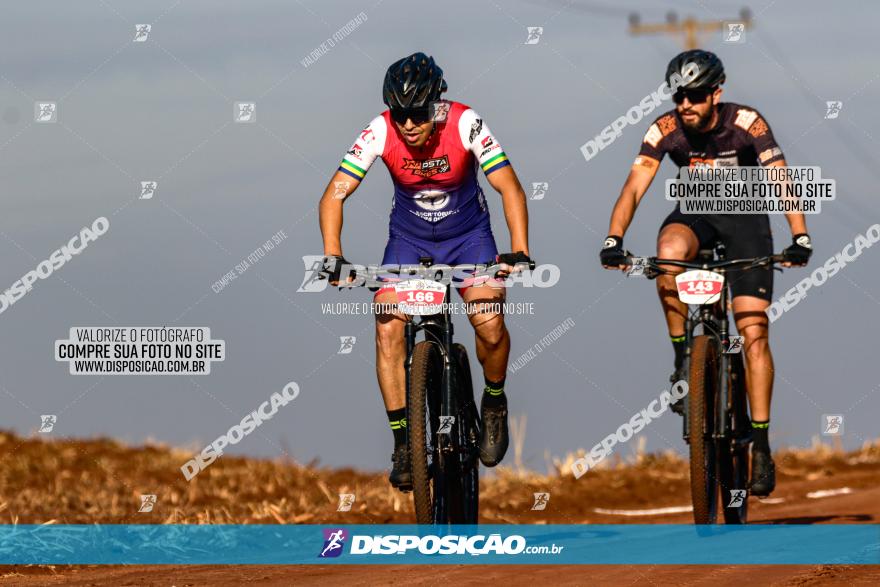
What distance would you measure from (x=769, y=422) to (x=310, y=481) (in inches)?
260

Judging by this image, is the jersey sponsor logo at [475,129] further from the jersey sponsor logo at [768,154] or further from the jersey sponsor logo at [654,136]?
the jersey sponsor logo at [768,154]

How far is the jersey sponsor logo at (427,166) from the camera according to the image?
391 inches

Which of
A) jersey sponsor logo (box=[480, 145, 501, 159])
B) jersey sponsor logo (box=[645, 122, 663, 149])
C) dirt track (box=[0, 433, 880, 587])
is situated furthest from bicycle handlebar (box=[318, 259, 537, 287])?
jersey sponsor logo (box=[645, 122, 663, 149])

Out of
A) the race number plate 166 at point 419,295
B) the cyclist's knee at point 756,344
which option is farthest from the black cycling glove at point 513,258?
the cyclist's knee at point 756,344

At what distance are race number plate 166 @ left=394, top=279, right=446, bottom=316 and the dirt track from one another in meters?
1.67

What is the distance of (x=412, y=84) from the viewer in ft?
31.2

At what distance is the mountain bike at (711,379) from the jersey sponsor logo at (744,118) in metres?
0.88

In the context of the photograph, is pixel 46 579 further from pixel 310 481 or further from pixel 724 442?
pixel 310 481

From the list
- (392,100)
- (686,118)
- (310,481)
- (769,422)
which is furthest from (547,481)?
(392,100)

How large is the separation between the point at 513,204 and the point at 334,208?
3.93 feet

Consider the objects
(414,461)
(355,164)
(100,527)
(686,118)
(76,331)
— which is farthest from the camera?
(76,331)

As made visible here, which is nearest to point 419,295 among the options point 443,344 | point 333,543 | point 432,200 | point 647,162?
point 443,344

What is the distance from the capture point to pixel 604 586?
8.00m

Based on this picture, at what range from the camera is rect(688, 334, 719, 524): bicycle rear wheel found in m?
10.1
